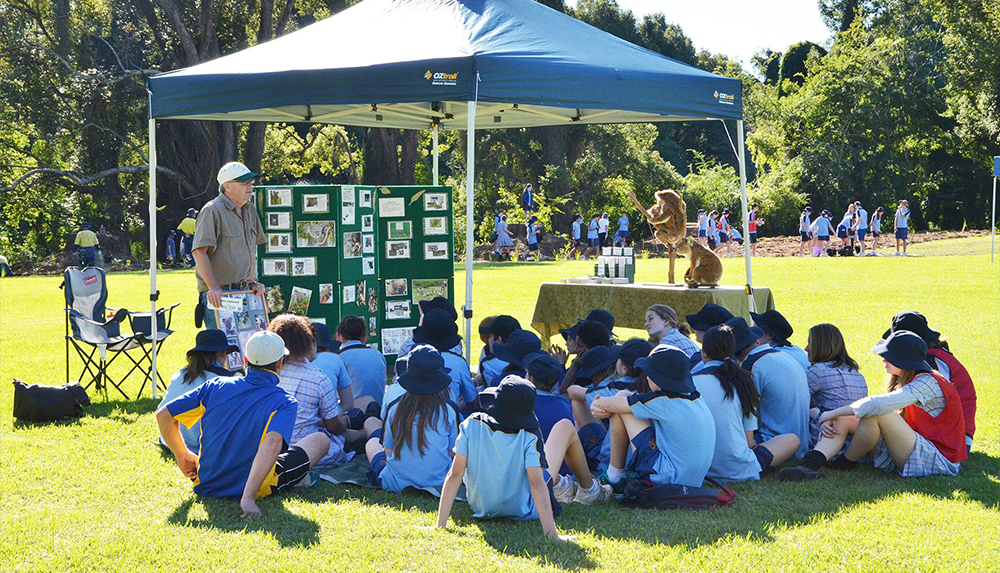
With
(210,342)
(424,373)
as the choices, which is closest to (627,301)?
(424,373)

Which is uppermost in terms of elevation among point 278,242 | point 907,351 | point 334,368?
point 278,242

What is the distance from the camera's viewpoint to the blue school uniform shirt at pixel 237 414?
5000 millimetres

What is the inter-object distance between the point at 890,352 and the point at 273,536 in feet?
12.4

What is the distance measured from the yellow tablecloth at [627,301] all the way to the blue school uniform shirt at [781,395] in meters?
2.97

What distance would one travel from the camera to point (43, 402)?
7430mm

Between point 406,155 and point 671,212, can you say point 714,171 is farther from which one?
point 671,212

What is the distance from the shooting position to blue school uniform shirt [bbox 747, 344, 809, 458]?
597 centimetres

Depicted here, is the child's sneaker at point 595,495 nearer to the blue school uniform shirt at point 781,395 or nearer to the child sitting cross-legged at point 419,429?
the child sitting cross-legged at point 419,429

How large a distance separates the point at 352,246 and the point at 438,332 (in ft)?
9.35

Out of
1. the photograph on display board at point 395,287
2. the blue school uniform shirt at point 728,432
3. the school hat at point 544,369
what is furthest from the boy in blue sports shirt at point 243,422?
the photograph on display board at point 395,287

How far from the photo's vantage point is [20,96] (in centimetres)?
3297

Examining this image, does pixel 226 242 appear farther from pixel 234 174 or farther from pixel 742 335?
pixel 742 335

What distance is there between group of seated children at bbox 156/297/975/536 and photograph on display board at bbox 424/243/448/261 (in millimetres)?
2598

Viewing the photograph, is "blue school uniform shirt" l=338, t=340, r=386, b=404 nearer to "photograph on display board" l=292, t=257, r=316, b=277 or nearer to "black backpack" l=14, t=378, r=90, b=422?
"photograph on display board" l=292, t=257, r=316, b=277
